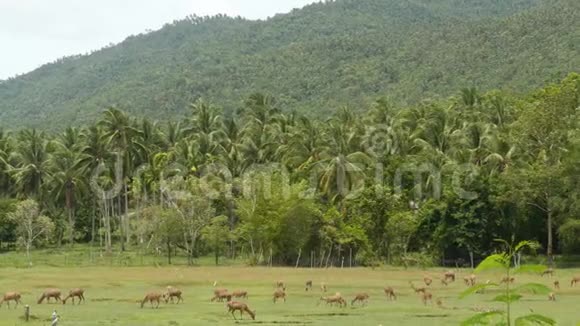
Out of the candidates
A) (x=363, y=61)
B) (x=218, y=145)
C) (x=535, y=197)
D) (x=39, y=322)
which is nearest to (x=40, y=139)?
(x=218, y=145)

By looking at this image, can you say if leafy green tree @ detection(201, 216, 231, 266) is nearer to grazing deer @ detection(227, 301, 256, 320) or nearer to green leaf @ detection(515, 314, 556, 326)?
grazing deer @ detection(227, 301, 256, 320)

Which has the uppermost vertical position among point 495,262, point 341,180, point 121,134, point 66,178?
point 121,134

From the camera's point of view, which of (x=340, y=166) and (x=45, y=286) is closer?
(x=45, y=286)

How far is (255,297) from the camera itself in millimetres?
48531

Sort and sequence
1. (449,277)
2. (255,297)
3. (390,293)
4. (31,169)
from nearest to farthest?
(390,293) < (255,297) < (449,277) < (31,169)

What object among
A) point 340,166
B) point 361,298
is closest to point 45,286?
point 361,298

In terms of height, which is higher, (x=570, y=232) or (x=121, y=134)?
(x=121, y=134)

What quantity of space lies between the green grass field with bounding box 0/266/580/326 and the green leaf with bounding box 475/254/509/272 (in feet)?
96.7

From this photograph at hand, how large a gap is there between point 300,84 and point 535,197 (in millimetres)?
121643

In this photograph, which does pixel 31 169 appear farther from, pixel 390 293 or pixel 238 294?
pixel 390 293

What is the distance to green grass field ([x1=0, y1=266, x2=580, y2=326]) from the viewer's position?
36.5 m

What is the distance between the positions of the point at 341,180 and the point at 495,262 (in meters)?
78.7

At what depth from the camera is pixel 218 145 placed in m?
102

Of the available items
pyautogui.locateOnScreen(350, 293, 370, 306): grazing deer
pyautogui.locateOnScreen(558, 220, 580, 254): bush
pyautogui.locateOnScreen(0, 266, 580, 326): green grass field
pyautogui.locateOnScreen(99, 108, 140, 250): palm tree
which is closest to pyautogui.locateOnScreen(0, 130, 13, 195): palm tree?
pyautogui.locateOnScreen(99, 108, 140, 250): palm tree
